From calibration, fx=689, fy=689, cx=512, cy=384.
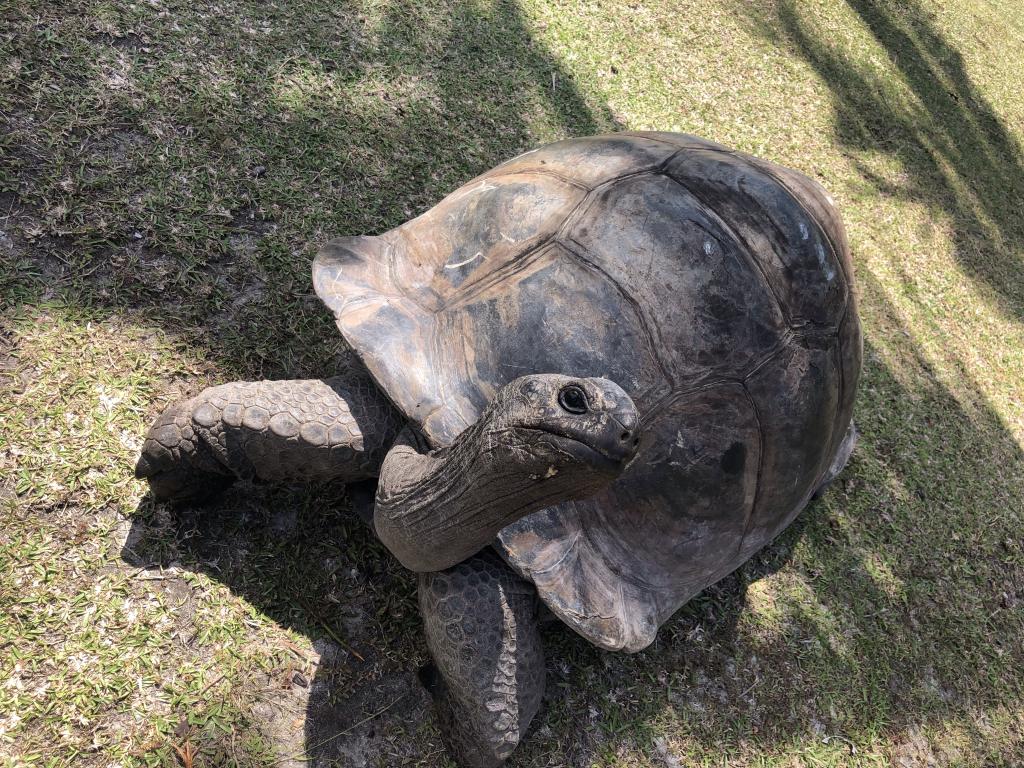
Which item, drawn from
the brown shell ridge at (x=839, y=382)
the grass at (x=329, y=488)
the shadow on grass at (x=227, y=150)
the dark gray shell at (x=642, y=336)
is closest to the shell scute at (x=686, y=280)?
the dark gray shell at (x=642, y=336)

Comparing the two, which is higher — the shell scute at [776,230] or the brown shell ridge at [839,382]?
the shell scute at [776,230]

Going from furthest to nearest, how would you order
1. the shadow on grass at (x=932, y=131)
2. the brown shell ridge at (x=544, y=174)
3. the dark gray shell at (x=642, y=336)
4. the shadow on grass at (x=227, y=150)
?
the shadow on grass at (x=932, y=131), the shadow on grass at (x=227, y=150), the brown shell ridge at (x=544, y=174), the dark gray shell at (x=642, y=336)

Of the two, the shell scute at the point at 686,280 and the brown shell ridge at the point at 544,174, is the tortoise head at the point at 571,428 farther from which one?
the brown shell ridge at the point at 544,174

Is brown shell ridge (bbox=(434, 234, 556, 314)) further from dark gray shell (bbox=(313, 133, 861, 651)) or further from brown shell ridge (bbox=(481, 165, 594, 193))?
brown shell ridge (bbox=(481, 165, 594, 193))

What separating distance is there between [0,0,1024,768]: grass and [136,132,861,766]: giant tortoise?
30cm

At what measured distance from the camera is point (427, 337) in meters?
1.92

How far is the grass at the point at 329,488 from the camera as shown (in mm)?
1934

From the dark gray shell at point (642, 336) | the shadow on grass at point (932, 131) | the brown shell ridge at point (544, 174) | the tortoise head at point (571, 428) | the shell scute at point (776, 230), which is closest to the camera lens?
the tortoise head at point (571, 428)

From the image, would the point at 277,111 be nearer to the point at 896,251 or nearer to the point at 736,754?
the point at 736,754

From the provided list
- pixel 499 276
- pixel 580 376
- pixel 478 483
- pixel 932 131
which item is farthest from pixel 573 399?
pixel 932 131

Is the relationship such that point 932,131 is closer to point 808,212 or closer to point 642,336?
Answer: point 808,212

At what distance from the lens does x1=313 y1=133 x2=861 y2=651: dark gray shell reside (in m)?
1.79

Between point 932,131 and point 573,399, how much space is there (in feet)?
18.4

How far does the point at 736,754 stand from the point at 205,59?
342cm
